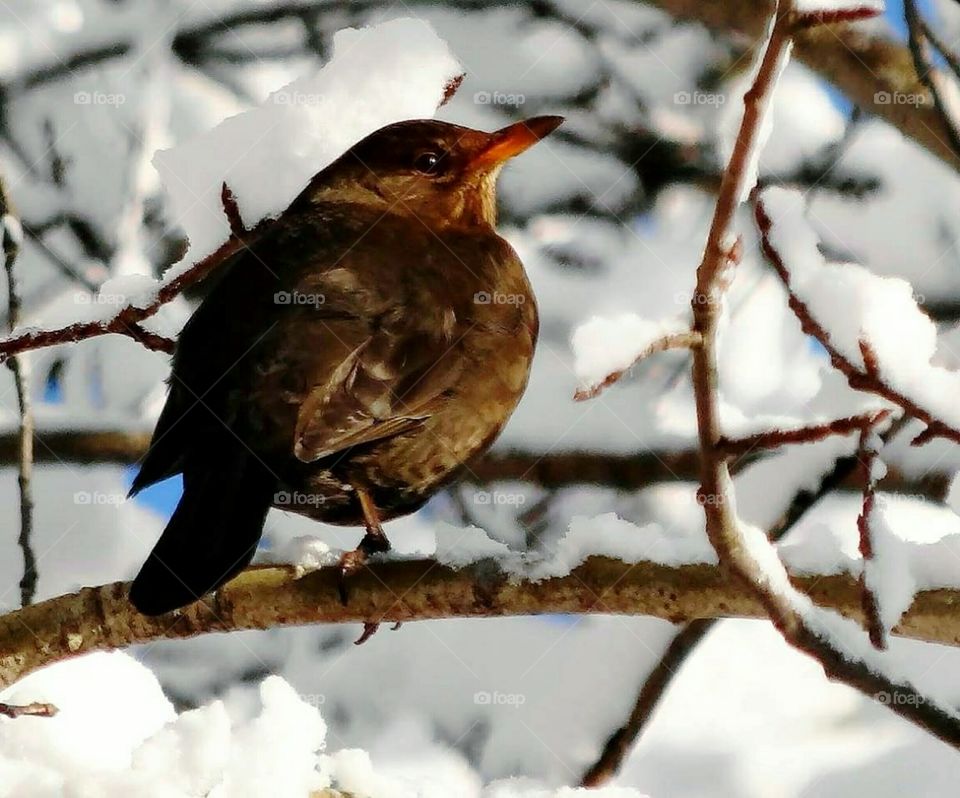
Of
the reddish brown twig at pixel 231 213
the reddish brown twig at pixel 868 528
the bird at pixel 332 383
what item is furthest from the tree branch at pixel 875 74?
the reddish brown twig at pixel 868 528

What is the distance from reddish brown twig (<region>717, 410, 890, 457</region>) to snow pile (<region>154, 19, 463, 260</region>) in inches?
76.9

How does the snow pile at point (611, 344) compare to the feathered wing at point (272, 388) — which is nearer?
the snow pile at point (611, 344)

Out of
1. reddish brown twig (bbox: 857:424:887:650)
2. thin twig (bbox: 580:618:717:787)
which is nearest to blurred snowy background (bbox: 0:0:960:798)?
thin twig (bbox: 580:618:717:787)

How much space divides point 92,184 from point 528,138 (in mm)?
2705

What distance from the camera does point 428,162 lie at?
4176 millimetres

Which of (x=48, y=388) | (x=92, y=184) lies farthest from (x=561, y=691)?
(x=92, y=184)

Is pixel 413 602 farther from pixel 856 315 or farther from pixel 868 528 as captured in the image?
pixel 856 315

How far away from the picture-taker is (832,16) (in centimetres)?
211

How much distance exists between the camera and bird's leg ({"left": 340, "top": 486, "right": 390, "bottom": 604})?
312 cm

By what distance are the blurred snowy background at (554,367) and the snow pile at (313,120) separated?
95 cm

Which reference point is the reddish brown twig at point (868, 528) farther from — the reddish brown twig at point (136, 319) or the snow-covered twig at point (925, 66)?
the snow-covered twig at point (925, 66)

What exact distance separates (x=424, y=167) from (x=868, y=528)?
2.17 m

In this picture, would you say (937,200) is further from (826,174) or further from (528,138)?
(528,138)

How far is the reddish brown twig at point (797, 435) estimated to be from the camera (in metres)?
2.26
